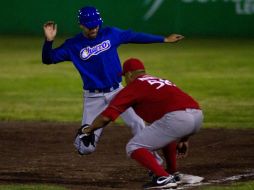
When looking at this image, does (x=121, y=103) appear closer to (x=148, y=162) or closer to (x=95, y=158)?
(x=148, y=162)

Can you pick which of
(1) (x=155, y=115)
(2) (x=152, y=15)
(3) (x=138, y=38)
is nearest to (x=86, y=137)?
(1) (x=155, y=115)

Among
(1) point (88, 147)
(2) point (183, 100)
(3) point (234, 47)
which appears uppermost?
(2) point (183, 100)

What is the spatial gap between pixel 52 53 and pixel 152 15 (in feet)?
57.4

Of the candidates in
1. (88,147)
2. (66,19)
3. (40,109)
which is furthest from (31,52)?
(88,147)

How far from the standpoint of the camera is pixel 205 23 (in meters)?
28.7

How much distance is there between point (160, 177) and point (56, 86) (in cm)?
1130

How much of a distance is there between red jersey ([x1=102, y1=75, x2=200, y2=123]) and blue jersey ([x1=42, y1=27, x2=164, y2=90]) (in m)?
1.41

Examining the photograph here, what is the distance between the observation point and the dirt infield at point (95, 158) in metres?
11.2

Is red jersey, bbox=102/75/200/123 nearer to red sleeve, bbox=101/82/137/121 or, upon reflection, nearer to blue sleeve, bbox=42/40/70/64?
red sleeve, bbox=101/82/137/121

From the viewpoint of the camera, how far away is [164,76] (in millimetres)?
22297

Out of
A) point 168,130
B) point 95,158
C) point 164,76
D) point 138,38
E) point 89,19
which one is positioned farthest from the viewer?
point 164,76

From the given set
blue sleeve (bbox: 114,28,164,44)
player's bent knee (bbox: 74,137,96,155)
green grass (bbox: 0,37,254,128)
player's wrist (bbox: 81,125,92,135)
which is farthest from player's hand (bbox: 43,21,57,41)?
green grass (bbox: 0,37,254,128)

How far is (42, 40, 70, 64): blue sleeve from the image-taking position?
1159cm

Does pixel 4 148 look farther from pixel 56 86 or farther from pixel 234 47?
pixel 234 47
